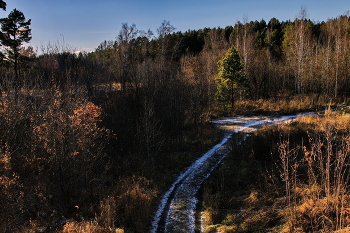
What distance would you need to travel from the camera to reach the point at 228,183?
36.4 ft

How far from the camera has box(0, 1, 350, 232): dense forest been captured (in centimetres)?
867

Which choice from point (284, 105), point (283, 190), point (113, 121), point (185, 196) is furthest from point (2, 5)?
point (284, 105)

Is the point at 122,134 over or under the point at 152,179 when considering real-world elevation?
over

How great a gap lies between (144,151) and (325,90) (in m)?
26.6

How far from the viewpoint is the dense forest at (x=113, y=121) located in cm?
867

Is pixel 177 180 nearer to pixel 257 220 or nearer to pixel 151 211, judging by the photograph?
pixel 151 211

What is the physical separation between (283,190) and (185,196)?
3.72 m

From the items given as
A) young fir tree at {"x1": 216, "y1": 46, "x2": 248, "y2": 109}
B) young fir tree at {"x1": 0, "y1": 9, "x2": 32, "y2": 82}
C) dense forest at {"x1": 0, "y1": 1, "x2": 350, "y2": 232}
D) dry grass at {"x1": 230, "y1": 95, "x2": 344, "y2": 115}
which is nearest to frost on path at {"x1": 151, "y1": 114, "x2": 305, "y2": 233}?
dense forest at {"x1": 0, "y1": 1, "x2": 350, "y2": 232}

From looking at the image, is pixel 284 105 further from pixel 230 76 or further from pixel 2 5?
pixel 2 5

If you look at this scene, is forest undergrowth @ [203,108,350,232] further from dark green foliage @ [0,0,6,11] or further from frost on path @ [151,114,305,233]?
dark green foliage @ [0,0,6,11]

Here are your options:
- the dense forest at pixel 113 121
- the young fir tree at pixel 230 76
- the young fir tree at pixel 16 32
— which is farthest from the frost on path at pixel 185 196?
the young fir tree at pixel 16 32

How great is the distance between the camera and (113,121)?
16484mm

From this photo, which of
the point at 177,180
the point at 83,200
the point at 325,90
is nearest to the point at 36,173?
the point at 83,200

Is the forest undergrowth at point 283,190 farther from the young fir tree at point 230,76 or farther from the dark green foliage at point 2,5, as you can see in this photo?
the dark green foliage at point 2,5
